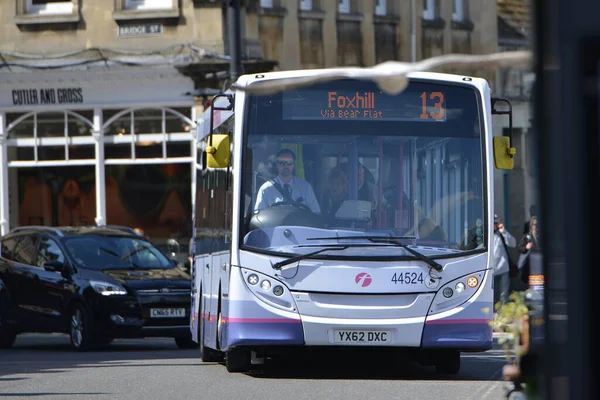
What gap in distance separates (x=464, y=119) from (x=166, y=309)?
6161 mm

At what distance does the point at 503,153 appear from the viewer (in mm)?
12484

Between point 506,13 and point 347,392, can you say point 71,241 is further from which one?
point 506,13

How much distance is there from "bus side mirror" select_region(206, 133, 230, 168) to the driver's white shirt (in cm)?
47

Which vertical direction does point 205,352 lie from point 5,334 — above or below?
above

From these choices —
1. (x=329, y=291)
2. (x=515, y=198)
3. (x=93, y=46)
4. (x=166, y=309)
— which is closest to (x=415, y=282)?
(x=329, y=291)

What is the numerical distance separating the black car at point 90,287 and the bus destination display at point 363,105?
554 cm

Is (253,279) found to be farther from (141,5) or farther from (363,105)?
(141,5)

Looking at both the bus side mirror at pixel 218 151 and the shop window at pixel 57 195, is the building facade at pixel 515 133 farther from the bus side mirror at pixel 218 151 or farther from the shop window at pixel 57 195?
the bus side mirror at pixel 218 151

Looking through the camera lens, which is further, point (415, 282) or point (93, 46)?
point (93, 46)

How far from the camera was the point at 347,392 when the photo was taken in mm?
11141

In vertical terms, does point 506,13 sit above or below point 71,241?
above

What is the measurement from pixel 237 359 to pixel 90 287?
14.9 ft

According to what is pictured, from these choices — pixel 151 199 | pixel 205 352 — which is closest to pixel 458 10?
pixel 151 199

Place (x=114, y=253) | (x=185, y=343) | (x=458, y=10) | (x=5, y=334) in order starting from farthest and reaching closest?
(x=458, y=10), (x=5, y=334), (x=114, y=253), (x=185, y=343)
